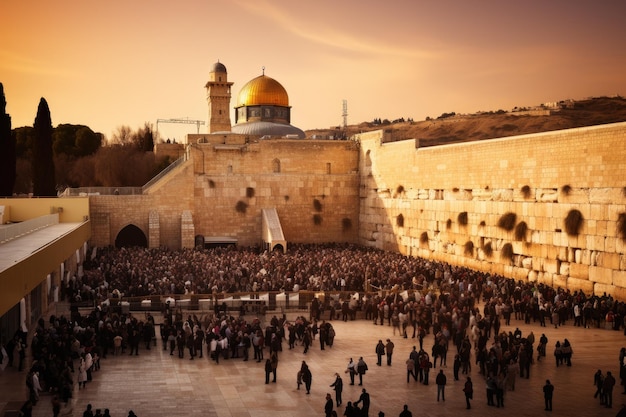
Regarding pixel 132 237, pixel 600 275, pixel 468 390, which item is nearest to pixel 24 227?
pixel 132 237

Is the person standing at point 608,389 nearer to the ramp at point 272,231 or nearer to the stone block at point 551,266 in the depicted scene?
the stone block at point 551,266

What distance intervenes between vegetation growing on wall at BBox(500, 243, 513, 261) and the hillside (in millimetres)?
34109

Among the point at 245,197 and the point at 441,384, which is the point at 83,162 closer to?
the point at 245,197

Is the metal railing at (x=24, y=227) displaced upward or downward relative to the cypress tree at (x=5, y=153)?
downward

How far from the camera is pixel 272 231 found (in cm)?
3516

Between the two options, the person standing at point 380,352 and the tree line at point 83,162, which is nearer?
the person standing at point 380,352

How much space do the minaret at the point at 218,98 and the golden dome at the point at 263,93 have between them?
33.2 ft

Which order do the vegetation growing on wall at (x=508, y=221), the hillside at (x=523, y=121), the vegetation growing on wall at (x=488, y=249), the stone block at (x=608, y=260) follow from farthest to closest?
1. the hillside at (x=523, y=121)
2. the vegetation growing on wall at (x=488, y=249)
3. the vegetation growing on wall at (x=508, y=221)
4. the stone block at (x=608, y=260)

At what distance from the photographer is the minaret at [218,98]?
2259 inches

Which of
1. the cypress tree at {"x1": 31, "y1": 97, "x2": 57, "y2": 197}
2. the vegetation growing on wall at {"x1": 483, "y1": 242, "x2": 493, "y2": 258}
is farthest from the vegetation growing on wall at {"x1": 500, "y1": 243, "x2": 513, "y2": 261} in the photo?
the cypress tree at {"x1": 31, "y1": 97, "x2": 57, "y2": 197}

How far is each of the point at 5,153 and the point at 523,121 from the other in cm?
4853

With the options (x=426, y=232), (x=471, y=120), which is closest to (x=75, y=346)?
(x=426, y=232)

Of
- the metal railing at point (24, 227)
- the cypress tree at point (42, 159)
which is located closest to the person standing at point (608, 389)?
the metal railing at point (24, 227)

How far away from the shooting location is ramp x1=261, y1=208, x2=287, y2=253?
34531 mm
